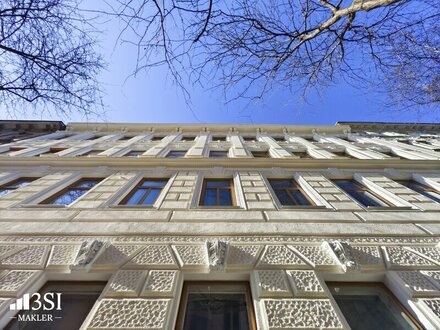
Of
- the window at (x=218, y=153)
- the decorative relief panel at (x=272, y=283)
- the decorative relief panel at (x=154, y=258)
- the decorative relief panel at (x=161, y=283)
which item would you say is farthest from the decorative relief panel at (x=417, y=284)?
the window at (x=218, y=153)

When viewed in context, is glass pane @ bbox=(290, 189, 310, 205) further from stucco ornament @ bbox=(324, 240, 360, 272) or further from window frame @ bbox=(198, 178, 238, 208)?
stucco ornament @ bbox=(324, 240, 360, 272)

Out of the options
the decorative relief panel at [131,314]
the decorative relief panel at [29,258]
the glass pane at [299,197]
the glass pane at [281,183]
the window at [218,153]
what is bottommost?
the decorative relief panel at [131,314]

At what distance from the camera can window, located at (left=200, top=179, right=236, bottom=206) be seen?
6.11m

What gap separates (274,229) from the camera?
14.7 ft

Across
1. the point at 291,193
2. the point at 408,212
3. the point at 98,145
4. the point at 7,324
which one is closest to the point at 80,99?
the point at 7,324

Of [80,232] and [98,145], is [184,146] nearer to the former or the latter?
[98,145]

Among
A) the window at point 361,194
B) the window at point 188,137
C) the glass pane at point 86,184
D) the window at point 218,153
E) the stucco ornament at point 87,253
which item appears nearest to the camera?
the stucco ornament at point 87,253

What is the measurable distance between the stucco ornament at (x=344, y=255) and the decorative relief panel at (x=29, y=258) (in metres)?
5.33

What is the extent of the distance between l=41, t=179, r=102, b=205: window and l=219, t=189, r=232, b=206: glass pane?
4.60m

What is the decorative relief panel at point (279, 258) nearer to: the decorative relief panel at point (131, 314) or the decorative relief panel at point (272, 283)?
the decorative relief panel at point (272, 283)

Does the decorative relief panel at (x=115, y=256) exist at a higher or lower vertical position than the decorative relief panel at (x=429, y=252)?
higher

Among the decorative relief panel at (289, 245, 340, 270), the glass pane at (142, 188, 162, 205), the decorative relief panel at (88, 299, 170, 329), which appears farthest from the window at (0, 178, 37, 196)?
the decorative relief panel at (289, 245, 340, 270)

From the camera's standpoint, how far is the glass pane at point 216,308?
2.90m

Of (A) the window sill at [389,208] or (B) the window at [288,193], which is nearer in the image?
(A) the window sill at [389,208]
